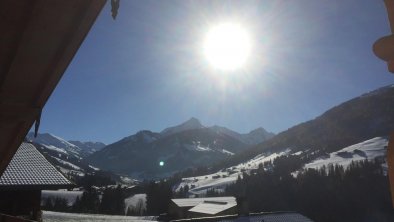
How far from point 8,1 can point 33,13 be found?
0.13m

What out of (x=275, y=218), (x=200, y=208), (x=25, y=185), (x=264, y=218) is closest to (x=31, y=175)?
(x=25, y=185)

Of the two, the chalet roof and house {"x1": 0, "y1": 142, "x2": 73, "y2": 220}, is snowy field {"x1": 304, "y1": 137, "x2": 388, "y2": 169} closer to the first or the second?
the chalet roof

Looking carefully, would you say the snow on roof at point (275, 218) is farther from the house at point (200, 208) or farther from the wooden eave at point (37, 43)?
the wooden eave at point (37, 43)

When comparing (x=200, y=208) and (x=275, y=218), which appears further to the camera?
(x=200, y=208)

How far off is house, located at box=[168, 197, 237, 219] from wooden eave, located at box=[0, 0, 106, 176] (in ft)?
149

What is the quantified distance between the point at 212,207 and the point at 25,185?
40.7 meters

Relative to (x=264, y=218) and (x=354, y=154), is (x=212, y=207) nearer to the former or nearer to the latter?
(x=264, y=218)

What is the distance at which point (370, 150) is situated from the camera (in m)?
178

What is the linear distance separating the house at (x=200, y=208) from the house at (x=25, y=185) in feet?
113

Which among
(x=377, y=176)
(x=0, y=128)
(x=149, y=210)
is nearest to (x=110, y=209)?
(x=149, y=210)

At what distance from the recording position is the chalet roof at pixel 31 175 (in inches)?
523

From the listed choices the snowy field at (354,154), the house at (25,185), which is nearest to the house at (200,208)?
the house at (25,185)

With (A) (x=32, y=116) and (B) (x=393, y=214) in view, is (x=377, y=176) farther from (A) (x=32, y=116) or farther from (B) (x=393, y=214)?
Result: (A) (x=32, y=116)

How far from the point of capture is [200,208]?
5162 centimetres
